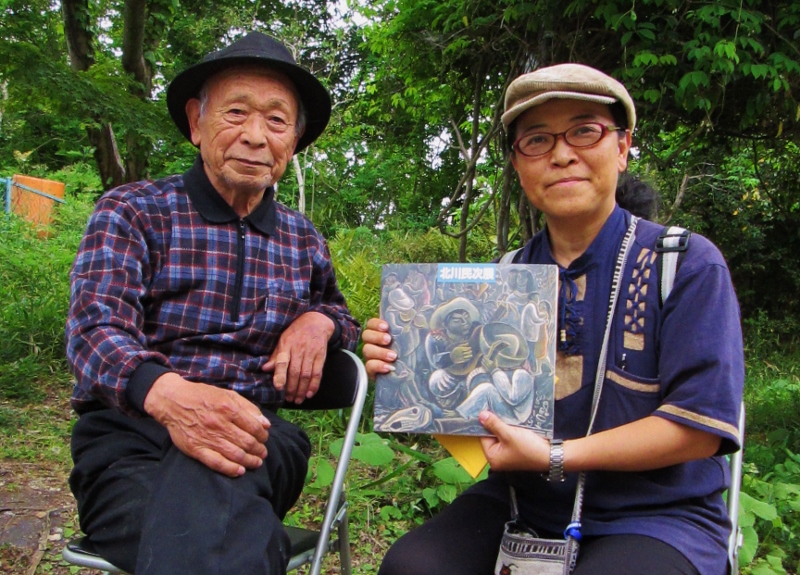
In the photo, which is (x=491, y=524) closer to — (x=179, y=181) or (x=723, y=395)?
(x=723, y=395)

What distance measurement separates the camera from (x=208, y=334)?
2000mm

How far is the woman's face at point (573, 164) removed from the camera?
1651mm

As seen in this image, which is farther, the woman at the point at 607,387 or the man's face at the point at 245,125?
the man's face at the point at 245,125

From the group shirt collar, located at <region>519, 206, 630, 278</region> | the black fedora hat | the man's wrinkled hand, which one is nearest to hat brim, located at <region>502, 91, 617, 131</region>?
shirt collar, located at <region>519, 206, 630, 278</region>

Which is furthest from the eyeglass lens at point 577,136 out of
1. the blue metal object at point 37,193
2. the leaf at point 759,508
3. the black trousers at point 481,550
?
the blue metal object at point 37,193

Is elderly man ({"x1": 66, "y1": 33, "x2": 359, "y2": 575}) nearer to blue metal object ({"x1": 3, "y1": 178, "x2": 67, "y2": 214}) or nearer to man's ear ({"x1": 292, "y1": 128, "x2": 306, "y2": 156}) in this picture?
man's ear ({"x1": 292, "y1": 128, "x2": 306, "y2": 156})

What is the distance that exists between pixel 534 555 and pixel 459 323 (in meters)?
0.57

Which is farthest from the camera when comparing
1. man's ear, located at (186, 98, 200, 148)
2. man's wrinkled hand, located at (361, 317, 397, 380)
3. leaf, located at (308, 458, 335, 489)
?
leaf, located at (308, 458, 335, 489)

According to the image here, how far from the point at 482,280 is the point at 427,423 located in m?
0.37

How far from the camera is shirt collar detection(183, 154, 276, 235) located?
6.88ft

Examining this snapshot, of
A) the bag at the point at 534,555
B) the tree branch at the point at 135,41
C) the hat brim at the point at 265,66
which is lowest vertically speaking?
the bag at the point at 534,555

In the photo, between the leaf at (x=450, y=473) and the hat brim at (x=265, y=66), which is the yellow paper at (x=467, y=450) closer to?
the hat brim at (x=265, y=66)

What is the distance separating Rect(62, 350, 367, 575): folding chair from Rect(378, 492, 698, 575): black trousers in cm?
22

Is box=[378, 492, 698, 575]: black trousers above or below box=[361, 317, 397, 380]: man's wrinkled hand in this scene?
below
